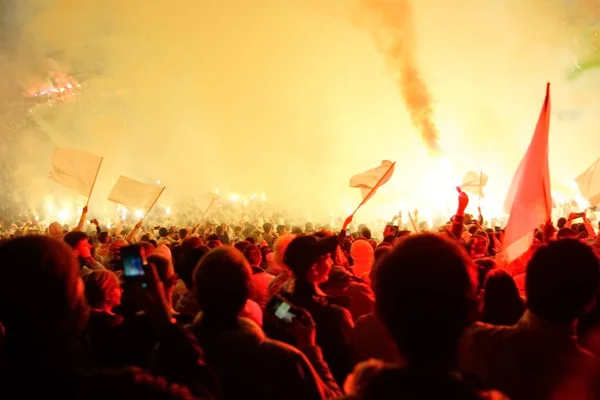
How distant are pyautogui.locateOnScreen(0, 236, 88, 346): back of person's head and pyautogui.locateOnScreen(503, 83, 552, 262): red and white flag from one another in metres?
3.99

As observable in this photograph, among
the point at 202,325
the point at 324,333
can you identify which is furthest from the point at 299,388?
the point at 324,333

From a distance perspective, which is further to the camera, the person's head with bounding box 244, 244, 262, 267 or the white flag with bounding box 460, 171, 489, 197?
the white flag with bounding box 460, 171, 489, 197

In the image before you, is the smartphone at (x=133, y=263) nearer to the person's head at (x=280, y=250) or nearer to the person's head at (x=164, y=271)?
the person's head at (x=164, y=271)

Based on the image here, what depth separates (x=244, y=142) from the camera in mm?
37562

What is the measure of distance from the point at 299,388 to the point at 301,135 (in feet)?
112

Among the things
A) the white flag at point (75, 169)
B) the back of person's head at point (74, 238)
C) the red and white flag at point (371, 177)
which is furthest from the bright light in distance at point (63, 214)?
the back of person's head at point (74, 238)

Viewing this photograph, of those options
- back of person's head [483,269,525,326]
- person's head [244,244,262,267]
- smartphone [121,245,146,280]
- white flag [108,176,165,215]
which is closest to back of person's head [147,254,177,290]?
smartphone [121,245,146,280]

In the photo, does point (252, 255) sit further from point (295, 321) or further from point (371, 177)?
point (295, 321)

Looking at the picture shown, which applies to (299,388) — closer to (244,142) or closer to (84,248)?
(84,248)

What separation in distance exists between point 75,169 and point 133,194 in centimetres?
139

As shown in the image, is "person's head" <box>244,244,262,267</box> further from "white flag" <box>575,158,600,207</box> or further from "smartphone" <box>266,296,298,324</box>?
"white flag" <box>575,158,600,207</box>

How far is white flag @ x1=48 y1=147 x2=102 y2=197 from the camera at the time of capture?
734cm

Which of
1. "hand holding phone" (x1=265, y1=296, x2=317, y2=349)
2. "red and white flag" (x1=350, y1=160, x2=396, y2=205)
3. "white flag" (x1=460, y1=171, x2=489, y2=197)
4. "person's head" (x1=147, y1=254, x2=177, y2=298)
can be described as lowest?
"hand holding phone" (x1=265, y1=296, x2=317, y2=349)

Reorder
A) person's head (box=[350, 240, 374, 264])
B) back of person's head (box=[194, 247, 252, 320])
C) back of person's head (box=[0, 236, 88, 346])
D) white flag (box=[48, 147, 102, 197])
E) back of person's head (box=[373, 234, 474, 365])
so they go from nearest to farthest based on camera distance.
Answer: back of person's head (box=[373, 234, 474, 365]), back of person's head (box=[0, 236, 88, 346]), back of person's head (box=[194, 247, 252, 320]), person's head (box=[350, 240, 374, 264]), white flag (box=[48, 147, 102, 197])
